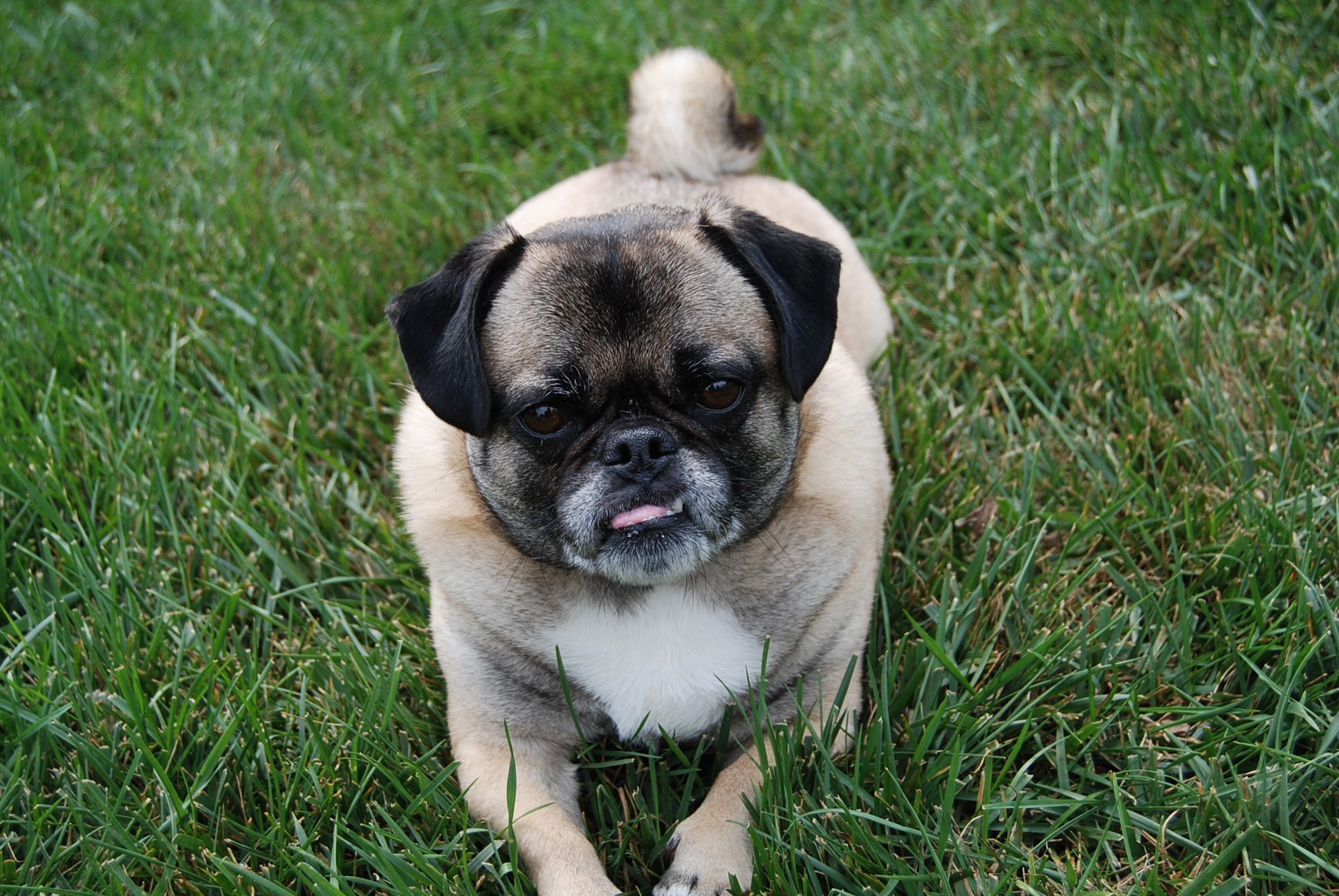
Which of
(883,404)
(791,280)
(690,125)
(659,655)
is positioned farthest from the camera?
(690,125)

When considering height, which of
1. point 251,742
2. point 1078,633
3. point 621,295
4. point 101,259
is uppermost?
point 621,295

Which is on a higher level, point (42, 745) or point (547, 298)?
point (547, 298)

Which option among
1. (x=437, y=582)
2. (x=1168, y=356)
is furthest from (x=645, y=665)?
(x=1168, y=356)

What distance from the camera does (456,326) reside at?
3.19 metres

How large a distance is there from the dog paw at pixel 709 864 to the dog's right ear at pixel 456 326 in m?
1.24

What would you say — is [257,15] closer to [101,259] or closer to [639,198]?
[101,259]

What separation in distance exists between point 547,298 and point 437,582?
995 millimetres

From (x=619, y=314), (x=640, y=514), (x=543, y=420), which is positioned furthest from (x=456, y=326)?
(x=640, y=514)

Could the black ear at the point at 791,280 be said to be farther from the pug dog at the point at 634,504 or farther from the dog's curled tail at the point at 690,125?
the dog's curled tail at the point at 690,125

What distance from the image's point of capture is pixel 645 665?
3.43 m

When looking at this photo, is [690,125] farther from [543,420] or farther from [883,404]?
[543,420]

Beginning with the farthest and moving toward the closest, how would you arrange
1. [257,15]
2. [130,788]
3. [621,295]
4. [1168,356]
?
[257,15], [1168,356], [130,788], [621,295]

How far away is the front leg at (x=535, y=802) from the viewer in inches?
121

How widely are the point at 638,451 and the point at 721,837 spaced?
41.1 inches
